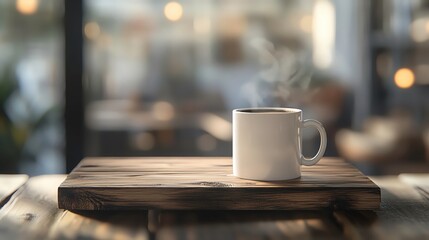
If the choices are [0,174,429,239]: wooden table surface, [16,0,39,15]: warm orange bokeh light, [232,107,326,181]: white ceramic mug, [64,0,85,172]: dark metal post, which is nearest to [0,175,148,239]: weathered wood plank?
[0,174,429,239]: wooden table surface

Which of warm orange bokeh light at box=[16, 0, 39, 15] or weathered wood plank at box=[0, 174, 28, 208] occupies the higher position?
warm orange bokeh light at box=[16, 0, 39, 15]

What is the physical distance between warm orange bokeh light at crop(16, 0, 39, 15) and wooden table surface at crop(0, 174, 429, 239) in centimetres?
189

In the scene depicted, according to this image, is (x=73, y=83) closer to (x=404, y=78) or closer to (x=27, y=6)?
(x=27, y=6)

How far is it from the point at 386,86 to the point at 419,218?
2.24 m

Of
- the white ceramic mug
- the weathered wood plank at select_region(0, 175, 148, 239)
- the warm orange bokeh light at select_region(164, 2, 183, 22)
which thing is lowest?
the weathered wood plank at select_region(0, 175, 148, 239)

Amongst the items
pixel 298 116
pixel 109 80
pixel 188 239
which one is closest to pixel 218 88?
pixel 109 80

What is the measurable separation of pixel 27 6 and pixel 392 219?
2198 millimetres

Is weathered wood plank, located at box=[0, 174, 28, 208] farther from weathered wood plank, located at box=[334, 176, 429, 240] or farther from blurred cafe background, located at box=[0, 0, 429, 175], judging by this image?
blurred cafe background, located at box=[0, 0, 429, 175]

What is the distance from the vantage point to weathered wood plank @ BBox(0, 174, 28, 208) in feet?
3.14

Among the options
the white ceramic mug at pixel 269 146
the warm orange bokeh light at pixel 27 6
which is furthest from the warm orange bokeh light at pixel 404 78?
the white ceramic mug at pixel 269 146

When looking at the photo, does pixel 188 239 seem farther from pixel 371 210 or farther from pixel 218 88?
pixel 218 88

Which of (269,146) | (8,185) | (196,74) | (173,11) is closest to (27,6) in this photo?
(173,11)

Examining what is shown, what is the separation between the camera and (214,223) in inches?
30.5

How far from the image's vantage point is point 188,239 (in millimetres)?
706
